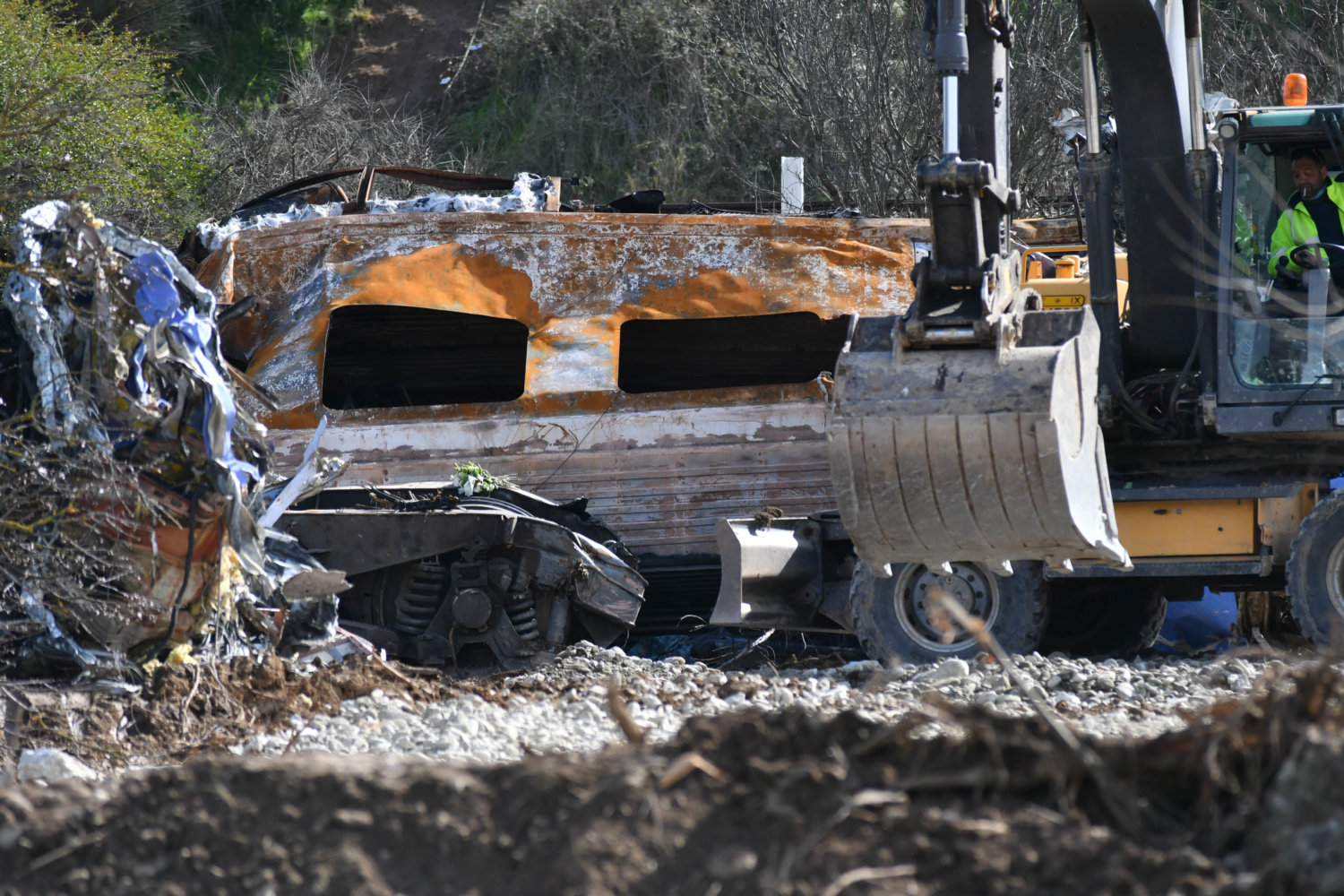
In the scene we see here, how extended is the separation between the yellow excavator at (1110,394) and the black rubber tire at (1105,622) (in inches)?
0.5

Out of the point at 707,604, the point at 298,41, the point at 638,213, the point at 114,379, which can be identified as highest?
the point at 298,41

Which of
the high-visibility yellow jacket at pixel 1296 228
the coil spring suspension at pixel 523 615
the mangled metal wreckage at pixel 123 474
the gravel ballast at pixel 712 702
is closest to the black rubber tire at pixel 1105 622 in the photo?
the gravel ballast at pixel 712 702

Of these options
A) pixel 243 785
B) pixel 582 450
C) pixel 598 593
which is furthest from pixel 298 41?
pixel 243 785

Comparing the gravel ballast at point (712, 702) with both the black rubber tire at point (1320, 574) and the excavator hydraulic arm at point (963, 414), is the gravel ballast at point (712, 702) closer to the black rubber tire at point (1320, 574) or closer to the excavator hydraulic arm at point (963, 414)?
the black rubber tire at point (1320, 574)

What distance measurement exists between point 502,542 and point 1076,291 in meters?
3.79

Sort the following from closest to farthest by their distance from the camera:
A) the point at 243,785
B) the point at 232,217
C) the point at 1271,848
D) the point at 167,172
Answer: the point at 1271,848 → the point at 243,785 → the point at 232,217 → the point at 167,172

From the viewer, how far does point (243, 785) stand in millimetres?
3678

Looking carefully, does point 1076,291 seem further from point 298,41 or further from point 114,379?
point 298,41

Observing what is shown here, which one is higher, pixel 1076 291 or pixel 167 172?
pixel 167 172

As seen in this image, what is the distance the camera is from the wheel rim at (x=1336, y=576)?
7418mm

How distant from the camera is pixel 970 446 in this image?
17.3ft

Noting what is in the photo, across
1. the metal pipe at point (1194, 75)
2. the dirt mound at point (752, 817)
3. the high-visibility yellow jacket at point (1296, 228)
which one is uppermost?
the metal pipe at point (1194, 75)

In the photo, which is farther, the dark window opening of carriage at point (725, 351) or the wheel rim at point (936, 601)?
the dark window opening of carriage at point (725, 351)

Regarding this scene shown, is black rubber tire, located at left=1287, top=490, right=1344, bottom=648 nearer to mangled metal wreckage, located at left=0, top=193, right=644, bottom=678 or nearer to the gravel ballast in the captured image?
the gravel ballast
